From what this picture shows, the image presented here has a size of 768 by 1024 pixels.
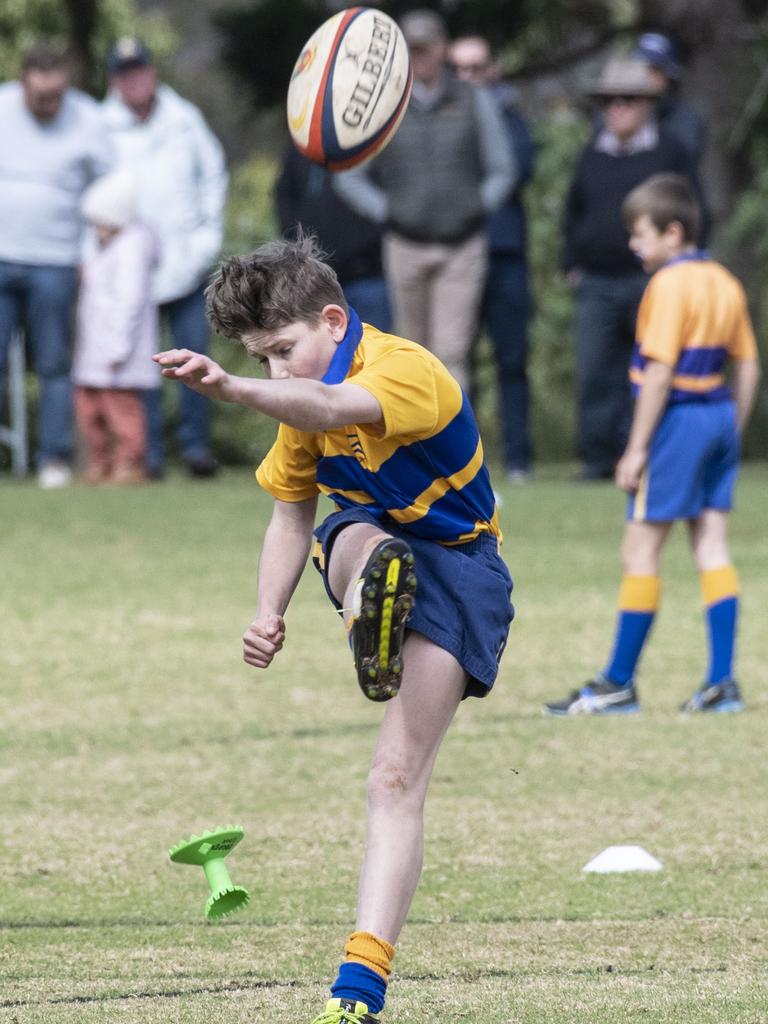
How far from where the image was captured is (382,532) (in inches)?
147

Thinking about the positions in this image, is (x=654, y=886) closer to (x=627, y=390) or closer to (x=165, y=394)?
(x=627, y=390)

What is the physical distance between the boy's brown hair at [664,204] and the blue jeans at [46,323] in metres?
6.04

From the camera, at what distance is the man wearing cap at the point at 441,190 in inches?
465

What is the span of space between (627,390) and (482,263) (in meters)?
1.20

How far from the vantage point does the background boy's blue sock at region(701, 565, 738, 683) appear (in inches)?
266

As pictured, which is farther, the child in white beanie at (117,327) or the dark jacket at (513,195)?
the dark jacket at (513,195)

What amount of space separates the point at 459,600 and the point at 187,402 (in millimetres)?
9145

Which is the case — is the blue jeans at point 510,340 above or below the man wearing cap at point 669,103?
below

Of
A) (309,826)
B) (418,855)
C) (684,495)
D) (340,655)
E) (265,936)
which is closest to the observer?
(418,855)

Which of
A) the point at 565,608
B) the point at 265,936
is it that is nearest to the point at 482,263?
the point at 565,608

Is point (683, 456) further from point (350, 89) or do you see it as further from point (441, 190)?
point (441, 190)

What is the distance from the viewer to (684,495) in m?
6.62

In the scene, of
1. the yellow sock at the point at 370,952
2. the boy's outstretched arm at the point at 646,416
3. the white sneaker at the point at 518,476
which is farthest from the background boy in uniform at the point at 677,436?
the white sneaker at the point at 518,476

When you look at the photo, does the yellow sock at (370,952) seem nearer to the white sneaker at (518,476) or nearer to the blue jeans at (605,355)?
the blue jeans at (605,355)
